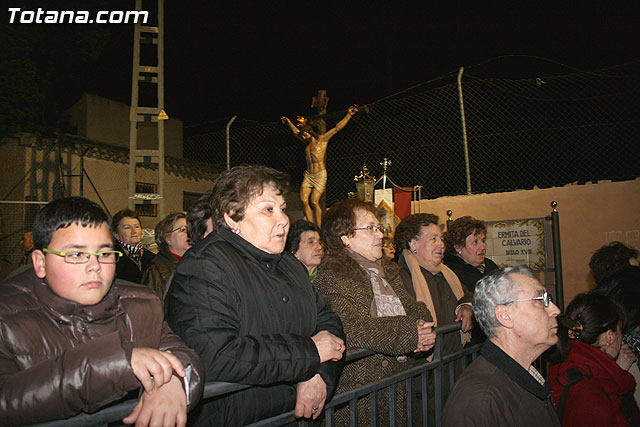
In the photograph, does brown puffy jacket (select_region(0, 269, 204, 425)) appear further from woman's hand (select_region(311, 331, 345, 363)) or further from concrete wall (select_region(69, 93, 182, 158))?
concrete wall (select_region(69, 93, 182, 158))

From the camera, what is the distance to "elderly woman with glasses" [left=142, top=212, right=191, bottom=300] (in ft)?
10.5

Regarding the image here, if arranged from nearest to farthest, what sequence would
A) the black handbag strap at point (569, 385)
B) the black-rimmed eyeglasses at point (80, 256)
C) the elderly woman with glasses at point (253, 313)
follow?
the black-rimmed eyeglasses at point (80, 256), the elderly woman with glasses at point (253, 313), the black handbag strap at point (569, 385)

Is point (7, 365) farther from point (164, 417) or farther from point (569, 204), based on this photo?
point (569, 204)

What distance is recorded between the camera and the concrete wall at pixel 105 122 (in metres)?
13.4

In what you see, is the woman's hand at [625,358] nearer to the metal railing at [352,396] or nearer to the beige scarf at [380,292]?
the metal railing at [352,396]

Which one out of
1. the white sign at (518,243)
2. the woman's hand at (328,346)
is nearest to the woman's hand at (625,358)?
the woman's hand at (328,346)

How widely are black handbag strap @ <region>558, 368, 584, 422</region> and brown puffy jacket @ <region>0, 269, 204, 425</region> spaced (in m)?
1.74

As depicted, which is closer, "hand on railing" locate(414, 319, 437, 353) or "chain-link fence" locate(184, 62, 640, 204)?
"hand on railing" locate(414, 319, 437, 353)

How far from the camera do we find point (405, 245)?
3.48 meters

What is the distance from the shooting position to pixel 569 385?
2172 millimetres

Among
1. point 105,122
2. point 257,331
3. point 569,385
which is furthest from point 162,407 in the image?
point 105,122

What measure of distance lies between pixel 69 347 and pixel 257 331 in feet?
1.97

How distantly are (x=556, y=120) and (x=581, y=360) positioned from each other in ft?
21.0

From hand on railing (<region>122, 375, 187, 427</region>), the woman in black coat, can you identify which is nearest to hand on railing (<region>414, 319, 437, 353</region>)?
hand on railing (<region>122, 375, 187, 427</region>)
